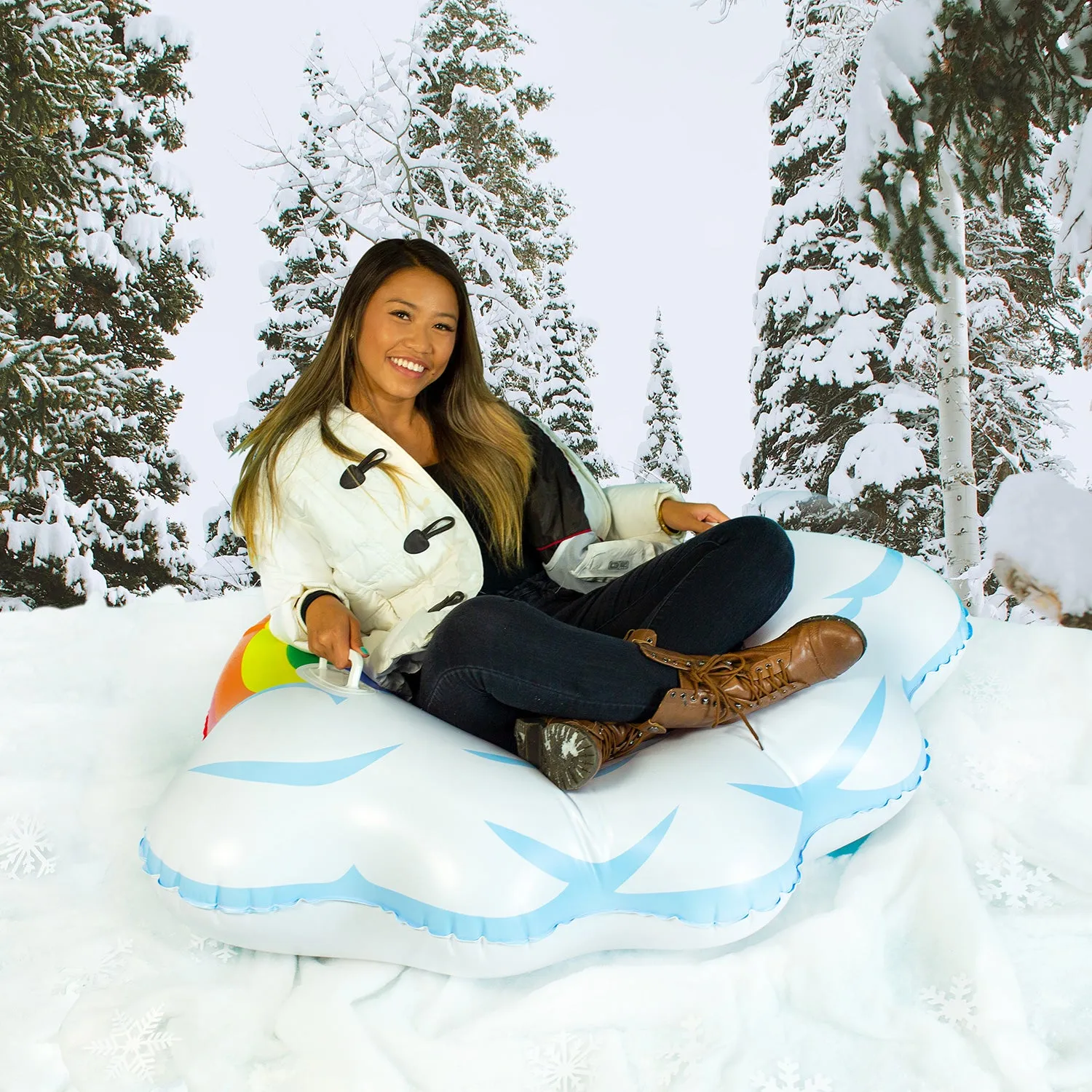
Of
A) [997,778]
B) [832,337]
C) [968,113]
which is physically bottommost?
[997,778]

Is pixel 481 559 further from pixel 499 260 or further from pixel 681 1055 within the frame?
pixel 499 260

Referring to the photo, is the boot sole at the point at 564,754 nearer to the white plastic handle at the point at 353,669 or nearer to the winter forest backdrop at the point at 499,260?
the white plastic handle at the point at 353,669

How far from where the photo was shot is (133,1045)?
3.90 ft

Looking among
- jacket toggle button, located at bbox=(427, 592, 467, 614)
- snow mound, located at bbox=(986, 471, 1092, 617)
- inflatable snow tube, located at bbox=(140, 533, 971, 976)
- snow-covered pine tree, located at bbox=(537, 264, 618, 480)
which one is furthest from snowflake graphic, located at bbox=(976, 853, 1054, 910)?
snow-covered pine tree, located at bbox=(537, 264, 618, 480)

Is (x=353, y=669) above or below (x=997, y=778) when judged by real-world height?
above

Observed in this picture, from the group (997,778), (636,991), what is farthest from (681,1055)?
(997,778)

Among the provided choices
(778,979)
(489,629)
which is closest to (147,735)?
(489,629)

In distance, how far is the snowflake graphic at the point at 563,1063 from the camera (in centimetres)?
114

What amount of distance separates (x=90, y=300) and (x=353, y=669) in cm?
259

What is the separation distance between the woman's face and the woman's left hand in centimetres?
56

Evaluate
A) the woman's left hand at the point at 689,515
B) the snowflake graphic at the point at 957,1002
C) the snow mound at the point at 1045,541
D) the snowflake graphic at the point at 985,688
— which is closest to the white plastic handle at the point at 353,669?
the woman's left hand at the point at 689,515

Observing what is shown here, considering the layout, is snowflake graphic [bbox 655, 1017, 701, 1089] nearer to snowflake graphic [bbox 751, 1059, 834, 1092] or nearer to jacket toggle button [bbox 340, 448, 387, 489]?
snowflake graphic [bbox 751, 1059, 834, 1092]

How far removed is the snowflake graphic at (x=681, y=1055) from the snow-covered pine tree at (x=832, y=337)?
2.32m

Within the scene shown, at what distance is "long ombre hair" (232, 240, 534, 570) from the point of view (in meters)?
1.79
